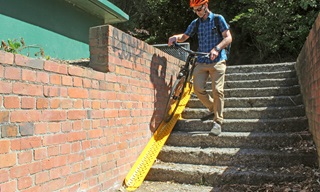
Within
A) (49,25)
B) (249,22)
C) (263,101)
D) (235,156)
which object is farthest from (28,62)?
(249,22)

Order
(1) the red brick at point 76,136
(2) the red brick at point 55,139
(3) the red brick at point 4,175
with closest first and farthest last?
(3) the red brick at point 4,175 → (2) the red brick at point 55,139 → (1) the red brick at point 76,136

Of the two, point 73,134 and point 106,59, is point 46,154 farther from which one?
point 106,59

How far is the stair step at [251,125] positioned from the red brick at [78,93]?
2.12m

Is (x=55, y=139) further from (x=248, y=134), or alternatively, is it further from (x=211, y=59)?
(x=248, y=134)

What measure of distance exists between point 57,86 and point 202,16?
2607 millimetres

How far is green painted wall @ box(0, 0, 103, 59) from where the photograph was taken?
5.20m

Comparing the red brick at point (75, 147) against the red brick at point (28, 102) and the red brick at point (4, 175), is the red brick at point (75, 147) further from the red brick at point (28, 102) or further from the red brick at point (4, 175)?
the red brick at point (4, 175)

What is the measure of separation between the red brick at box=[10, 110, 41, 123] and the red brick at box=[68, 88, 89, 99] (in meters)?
0.43

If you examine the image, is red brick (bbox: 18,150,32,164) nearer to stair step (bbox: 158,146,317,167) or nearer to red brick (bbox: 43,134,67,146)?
red brick (bbox: 43,134,67,146)

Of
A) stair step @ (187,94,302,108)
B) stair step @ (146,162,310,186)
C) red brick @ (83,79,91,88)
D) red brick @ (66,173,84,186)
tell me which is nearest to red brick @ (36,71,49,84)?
red brick @ (83,79,91,88)

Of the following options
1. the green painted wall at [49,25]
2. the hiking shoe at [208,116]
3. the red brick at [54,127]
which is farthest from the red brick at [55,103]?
the green painted wall at [49,25]

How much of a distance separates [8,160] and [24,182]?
225mm

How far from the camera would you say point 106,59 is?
3.38 metres

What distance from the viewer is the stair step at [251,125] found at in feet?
13.9
